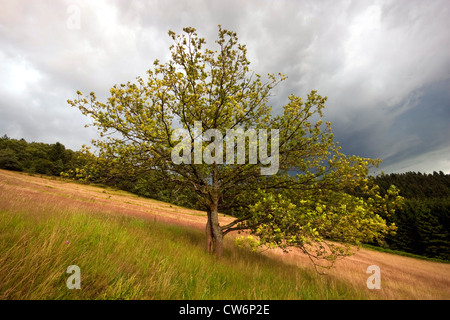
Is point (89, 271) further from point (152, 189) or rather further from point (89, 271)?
point (152, 189)

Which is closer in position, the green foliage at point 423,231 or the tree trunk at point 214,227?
the tree trunk at point 214,227

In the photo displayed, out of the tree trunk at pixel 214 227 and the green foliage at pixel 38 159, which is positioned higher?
the green foliage at pixel 38 159

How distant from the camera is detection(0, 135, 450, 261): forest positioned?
28.2ft

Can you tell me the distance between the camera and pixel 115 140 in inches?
336

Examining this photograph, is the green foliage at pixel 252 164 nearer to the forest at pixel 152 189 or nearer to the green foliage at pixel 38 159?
the forest at pixel 152 189

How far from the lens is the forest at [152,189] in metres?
8.59

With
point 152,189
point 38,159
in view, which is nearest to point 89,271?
point 152,189

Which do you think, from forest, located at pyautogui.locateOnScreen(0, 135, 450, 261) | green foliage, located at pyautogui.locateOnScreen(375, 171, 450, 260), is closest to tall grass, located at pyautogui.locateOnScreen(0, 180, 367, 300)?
forest, located at pyautogui.locateOnScreen(0, 135, 450, 261)

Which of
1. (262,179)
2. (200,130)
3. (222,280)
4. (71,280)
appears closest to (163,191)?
(200,130)

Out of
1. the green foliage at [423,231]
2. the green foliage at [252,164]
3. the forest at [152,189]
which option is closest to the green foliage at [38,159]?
the forest at [152,189]

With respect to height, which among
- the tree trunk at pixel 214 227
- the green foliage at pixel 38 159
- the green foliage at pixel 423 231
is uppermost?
the green foliage at pixel 38 159

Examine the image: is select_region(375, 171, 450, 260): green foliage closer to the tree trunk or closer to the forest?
the forest
